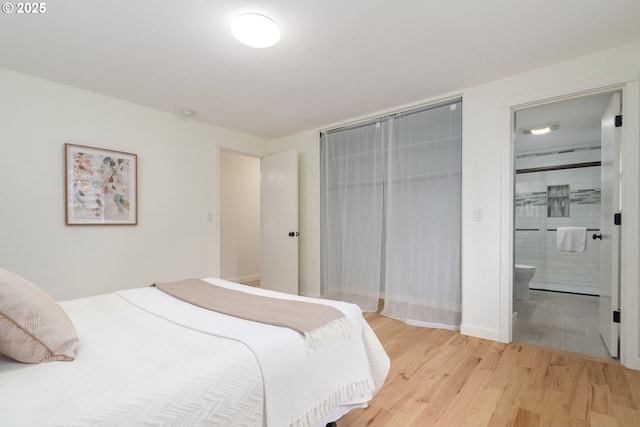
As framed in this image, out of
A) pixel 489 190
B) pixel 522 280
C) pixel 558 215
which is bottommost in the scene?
pixel 522 280

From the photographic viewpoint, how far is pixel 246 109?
333 centimetres

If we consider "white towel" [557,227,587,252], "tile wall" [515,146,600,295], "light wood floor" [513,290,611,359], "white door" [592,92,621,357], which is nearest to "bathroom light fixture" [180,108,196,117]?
"white door" [592,92,621,357]

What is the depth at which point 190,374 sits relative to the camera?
91 centimetres

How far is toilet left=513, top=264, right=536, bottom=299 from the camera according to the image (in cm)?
397

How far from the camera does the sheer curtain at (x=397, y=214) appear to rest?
119 inches

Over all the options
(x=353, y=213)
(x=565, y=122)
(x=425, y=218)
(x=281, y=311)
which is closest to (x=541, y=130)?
(x=565, y=122)

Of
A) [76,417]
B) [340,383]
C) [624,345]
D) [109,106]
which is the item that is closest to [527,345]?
[624,345]

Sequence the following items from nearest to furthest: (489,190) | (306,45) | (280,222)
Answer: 1. (306,45)
2. (489,190)
3. (280,222)

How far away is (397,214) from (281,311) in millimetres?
2184

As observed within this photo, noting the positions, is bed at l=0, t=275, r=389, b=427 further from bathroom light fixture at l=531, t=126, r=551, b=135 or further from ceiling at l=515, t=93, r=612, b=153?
bathroom light fixture at l=531, t=126, r=551, b=135

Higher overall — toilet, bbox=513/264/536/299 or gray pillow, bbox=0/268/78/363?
gray pillow, bbox=0/268/78/363

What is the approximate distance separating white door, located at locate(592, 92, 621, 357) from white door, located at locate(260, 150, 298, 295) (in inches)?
123

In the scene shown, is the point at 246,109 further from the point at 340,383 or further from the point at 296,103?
the point at 340,383

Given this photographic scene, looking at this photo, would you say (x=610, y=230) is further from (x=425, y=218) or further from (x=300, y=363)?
(x=300, y=363)
